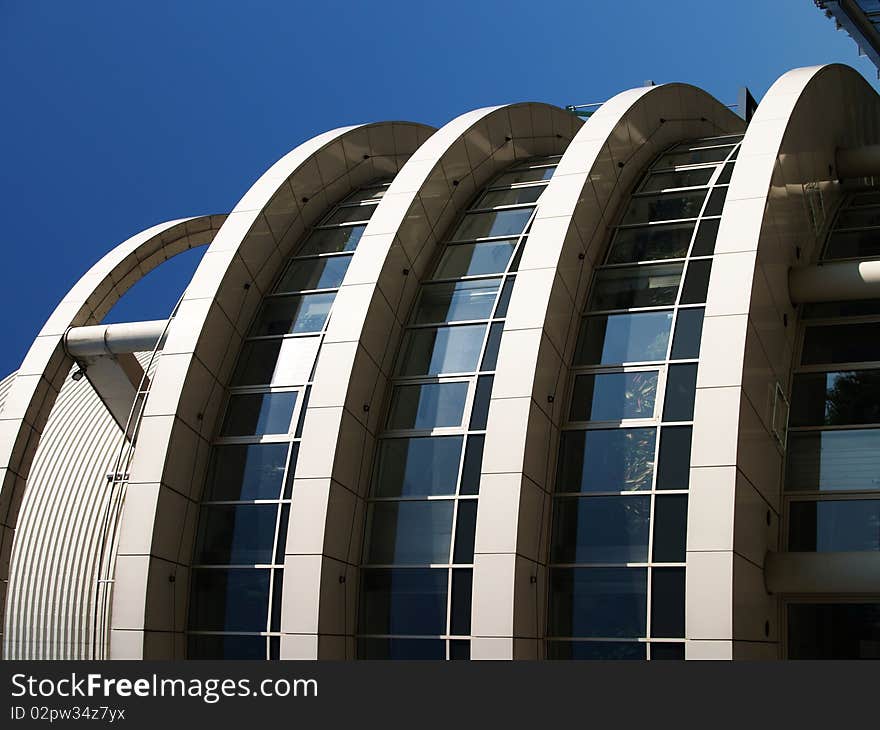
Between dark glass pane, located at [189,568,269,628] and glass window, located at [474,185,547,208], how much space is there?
11.2 metres

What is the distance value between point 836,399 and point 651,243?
5285 millimetres

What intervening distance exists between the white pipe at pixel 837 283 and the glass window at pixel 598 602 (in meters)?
7.17

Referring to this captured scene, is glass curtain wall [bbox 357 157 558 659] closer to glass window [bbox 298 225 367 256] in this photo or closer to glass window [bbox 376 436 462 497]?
glass window [bbox 376 436 462 497]

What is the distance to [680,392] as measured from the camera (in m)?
22.7

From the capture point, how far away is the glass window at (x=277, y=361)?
85.9 feet

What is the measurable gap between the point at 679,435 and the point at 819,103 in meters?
9.94

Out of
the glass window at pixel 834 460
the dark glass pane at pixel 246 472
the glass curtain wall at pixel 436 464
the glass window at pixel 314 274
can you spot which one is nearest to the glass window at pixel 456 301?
the glass curtain wall at pixel 436 464

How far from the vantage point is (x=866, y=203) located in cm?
2986

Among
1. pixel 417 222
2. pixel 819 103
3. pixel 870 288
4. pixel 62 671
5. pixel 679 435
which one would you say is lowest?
pixel 62 671

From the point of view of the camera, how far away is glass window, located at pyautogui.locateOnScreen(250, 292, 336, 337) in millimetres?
27234

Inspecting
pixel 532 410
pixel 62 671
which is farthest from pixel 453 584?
pixel 62 671

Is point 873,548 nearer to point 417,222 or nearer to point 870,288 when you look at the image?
point 870,288

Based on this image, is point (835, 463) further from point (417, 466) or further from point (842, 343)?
point (417, 466)

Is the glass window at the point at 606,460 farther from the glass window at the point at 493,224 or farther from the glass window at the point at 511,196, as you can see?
the glass window at the point at 511,196
